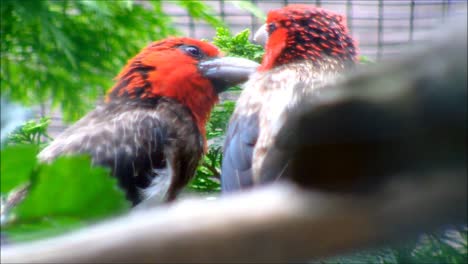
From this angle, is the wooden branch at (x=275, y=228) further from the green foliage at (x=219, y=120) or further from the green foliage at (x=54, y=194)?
the green foliage at (x=219, y=120)

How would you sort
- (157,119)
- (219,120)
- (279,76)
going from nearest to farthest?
1. (279,76)
2. (157,119)
3. (219,120)

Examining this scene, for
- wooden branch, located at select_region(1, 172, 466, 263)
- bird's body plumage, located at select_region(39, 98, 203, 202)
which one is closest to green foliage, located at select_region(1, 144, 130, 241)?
wooden branch, located at select_region(1, 172, 466, 263)

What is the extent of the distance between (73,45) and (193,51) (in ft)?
0.99

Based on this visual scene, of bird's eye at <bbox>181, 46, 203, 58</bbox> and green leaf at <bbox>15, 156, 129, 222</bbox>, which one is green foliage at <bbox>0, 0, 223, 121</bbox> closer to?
bird's eye at <bbox>181, 46, 203, 58</bbox>

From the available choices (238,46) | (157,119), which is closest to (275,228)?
(157,119)

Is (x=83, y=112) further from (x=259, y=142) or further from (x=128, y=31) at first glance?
(x=259, y=142)

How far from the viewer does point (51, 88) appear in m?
1.97

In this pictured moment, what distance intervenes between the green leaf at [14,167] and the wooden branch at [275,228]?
0.13m

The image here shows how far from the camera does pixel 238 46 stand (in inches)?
67.5

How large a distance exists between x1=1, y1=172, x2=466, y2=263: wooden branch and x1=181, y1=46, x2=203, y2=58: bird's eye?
1.34 metres

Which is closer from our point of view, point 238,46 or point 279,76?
point 279,76

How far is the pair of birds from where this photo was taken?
4.59 feet

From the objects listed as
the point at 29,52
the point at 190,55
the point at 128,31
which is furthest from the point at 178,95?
the point at 29,52

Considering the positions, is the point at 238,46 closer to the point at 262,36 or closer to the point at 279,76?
the point at 262,36
